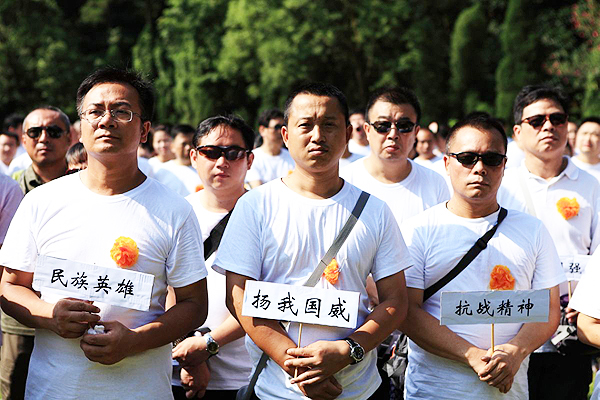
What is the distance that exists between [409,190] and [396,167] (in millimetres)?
205

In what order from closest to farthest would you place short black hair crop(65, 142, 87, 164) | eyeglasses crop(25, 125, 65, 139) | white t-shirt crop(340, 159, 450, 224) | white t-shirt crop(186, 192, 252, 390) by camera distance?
1. white t-shirt crop(186, 192, 252, 390)
2. short black hair crop(65, 142, 87, 164)
3. white t-shirt crop(340, 159, 450, 224)
4. eyeglasses crop(25, 125, 65, 139)

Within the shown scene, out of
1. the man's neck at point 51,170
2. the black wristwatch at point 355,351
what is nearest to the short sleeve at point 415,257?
the black wristwatch at point 355,351

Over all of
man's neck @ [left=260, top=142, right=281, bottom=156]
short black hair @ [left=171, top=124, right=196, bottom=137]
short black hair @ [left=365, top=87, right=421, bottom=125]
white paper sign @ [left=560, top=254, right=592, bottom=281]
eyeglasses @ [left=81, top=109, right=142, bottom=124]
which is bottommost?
white paper sign @ [left=560, top=254, right=592, bottom=281]

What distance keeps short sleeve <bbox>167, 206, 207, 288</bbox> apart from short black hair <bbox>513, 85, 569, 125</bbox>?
320 cm

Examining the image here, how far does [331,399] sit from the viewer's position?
3.53 meters

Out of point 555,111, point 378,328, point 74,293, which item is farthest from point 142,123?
point 555,111

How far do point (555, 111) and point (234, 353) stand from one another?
9.62ft

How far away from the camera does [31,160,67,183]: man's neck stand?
570 cm

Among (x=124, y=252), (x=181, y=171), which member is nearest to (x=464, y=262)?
(x=124, y=252)

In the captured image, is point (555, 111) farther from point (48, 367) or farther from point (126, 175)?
point (48, 367)

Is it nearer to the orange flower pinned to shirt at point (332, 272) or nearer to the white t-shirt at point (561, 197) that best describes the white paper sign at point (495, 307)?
the orange flower pinned to shirt at point (332, 272)

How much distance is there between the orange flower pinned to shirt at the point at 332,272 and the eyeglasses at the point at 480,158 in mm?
1077

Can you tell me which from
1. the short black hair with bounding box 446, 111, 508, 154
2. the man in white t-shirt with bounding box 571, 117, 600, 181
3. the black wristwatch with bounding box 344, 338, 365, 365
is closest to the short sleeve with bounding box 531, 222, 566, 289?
the short black hair with bounding box 446, 111, 508, 154

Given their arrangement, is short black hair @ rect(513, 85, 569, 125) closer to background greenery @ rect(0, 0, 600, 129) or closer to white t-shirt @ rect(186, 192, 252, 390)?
white t-shirt @ rect(186, 192, 252, 390)
